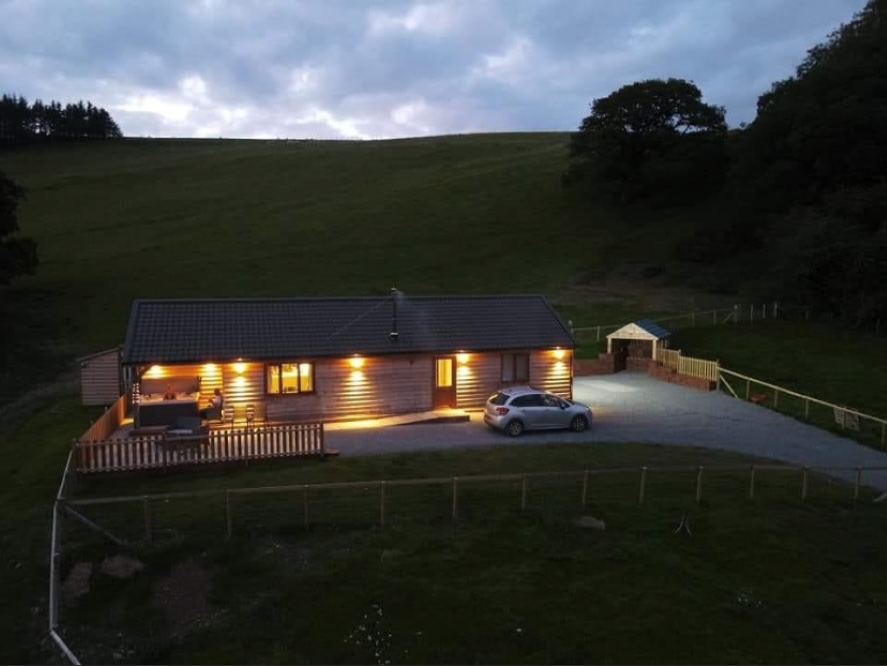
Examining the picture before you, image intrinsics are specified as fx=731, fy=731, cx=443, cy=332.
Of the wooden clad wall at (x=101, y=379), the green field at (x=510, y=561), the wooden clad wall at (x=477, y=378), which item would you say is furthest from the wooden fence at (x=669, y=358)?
the wooden clad wall at (x=101, y=379)

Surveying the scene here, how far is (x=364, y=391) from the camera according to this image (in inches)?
1008

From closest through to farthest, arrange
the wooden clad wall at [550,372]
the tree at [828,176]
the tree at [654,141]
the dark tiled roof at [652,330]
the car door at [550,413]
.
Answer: the car door at [550,413], the wooden clad wall at [550,372], the dark tiled roof at [652,330], the tree at [828,176], the tree at [654,141]

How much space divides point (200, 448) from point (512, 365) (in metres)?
13.0

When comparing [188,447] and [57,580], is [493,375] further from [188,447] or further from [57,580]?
[57,580]

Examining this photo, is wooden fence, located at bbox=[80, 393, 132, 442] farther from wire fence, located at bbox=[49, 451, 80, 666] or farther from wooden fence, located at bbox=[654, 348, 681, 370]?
wooden fence, located at bbox=[654, 348, 681, 370]

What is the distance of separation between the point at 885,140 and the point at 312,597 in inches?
2134

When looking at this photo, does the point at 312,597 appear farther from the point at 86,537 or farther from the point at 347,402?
the point at 347,402

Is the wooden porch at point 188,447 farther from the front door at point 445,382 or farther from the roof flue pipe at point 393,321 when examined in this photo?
the front door at point 445,382

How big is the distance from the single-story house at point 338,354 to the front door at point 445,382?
37 millimetres

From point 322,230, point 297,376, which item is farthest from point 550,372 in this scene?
point 322,230

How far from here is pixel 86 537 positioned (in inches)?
520

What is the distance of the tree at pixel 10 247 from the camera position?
146ft

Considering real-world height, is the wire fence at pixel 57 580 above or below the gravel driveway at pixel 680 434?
above

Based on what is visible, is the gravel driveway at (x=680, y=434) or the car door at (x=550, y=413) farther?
the car door at (x=550, y=413)
